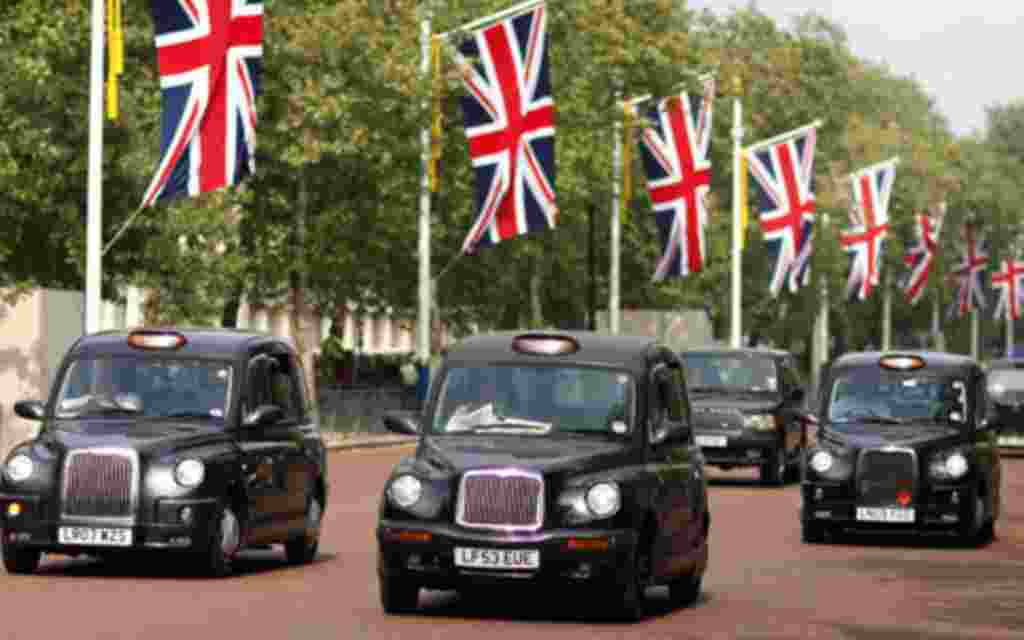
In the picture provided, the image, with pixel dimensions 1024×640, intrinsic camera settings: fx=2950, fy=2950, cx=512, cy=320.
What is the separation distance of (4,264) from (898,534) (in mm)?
24672

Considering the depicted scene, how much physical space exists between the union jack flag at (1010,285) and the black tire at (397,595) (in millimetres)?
98395

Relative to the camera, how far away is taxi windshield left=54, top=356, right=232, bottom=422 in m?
20.9

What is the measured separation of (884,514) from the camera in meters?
26.2

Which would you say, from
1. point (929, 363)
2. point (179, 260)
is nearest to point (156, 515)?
point (929, 363)

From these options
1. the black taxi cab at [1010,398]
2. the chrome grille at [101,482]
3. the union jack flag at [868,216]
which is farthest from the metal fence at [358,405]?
the chrome grille at [101,482]

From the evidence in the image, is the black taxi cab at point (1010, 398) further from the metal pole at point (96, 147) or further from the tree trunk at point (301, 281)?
the metal pole at point (96, 147)

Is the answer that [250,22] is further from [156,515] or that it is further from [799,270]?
[799,270]

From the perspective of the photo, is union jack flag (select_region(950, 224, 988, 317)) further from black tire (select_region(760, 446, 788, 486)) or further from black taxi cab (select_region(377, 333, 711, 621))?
black taxi cab (select_region(377, 333, 711, 621))

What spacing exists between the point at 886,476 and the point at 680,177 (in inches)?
1346

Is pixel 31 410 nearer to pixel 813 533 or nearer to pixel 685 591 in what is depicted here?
pixel 685 591

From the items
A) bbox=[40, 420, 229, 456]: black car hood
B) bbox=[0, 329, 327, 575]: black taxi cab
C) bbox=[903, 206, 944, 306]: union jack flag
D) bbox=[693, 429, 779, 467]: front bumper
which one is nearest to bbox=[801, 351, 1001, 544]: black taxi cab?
bbox=[0, 329, 327, 575]: black taxi cab

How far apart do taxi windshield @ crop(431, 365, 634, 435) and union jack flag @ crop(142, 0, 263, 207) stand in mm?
19792

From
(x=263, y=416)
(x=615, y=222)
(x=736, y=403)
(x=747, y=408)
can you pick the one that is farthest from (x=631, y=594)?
(x=615, y=222)

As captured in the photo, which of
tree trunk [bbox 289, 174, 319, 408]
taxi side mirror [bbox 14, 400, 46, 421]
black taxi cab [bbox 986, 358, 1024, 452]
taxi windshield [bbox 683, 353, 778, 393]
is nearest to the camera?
taxi side mirror [bbox 14, 400, 46, 421]
